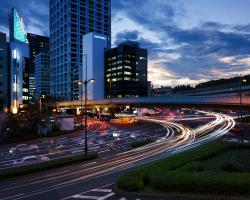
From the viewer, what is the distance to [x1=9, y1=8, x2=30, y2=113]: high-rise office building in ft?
Answer: 404

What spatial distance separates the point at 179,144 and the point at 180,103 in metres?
19.6

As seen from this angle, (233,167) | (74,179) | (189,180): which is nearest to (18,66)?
(74,179)

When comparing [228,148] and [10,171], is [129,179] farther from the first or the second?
[228,148]

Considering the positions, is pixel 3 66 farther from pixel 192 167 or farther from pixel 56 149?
pixel 192 167

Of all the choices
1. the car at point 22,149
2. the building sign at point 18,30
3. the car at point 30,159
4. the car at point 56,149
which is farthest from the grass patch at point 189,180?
the building sign at point 18,30

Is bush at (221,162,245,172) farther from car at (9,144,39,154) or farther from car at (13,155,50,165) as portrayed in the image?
car at (9,144,39,154)

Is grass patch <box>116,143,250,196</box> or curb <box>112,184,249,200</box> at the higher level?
grass patch <box>116,143,250,196</box>

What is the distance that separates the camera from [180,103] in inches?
2788

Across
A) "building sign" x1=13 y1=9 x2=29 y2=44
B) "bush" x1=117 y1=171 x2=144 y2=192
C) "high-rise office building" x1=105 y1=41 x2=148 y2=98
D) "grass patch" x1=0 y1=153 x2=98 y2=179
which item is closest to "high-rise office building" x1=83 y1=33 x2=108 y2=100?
"high-rise office building" x1=105 y1=41 x2=148 y2=98

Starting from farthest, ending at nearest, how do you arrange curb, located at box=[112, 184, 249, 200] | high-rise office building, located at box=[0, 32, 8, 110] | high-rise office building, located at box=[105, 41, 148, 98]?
high-rise office building, located at box=[105, 41, 148, 98], high-rise office building, located at box=[0, 32, 8, 110], curb, located at box=[112, 184, 249, 200]

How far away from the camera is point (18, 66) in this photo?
414 ft

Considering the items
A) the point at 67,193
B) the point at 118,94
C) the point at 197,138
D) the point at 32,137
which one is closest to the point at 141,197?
the point at 67,193

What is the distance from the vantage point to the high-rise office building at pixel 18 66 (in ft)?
404

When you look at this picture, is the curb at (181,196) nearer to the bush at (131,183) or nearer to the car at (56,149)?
the bush at (131,183)
